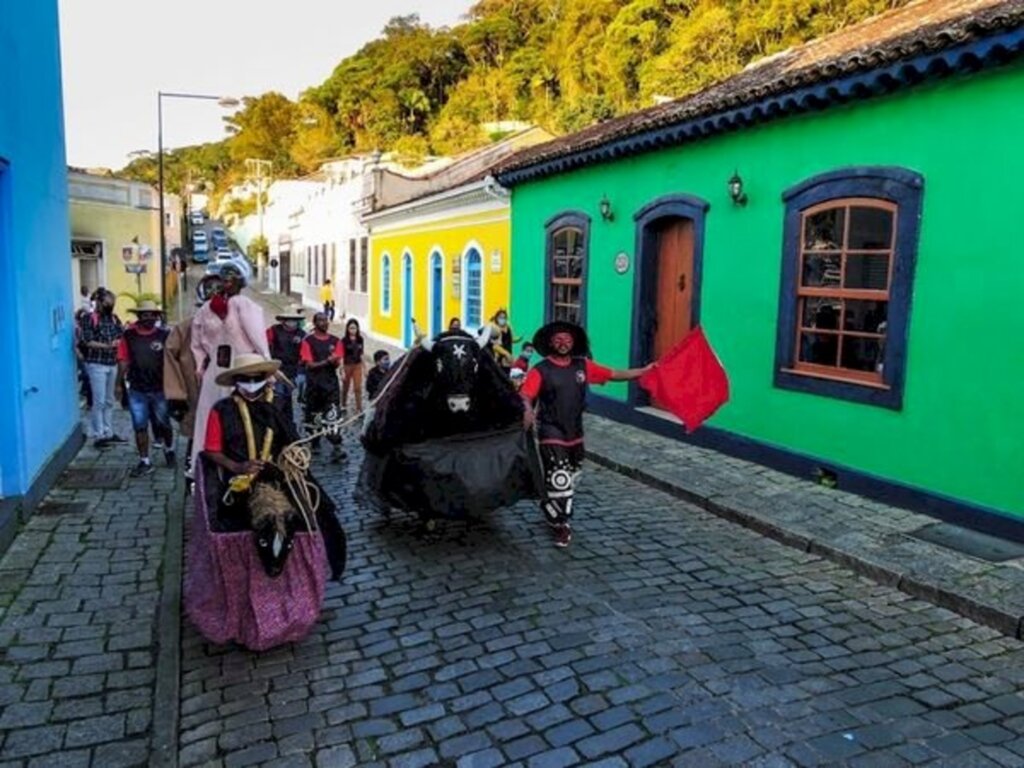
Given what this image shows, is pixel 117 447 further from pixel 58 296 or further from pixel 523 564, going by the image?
pixel 523 564

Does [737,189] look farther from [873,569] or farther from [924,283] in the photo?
[873,569]

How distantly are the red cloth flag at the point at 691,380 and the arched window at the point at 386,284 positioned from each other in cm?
1744

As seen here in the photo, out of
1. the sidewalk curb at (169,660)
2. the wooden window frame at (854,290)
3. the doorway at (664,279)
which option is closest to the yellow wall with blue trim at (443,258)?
the doorway at (664,279)

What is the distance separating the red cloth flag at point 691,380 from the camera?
258 inches

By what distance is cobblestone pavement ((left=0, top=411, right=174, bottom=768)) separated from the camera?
3.56 metres

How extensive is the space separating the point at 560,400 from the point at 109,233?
18822 mm

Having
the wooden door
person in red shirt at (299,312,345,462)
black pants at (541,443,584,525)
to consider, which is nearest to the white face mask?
black pants at (541,443,584,525)

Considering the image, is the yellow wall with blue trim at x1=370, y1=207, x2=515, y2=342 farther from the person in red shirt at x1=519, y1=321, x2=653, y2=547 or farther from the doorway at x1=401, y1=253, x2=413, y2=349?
the person in red shirt at x1=519, y1=321, x2=653, y2=547

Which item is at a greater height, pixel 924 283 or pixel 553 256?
pixel 553 256

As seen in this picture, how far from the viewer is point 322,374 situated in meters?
9.25

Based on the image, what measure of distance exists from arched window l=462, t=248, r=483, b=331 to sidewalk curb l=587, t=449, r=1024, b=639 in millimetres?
9266

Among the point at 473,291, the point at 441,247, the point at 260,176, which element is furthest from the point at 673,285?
the point at 260,176

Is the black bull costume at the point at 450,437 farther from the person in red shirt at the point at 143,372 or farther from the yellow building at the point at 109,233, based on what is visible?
the yellow building at the point at 109,233

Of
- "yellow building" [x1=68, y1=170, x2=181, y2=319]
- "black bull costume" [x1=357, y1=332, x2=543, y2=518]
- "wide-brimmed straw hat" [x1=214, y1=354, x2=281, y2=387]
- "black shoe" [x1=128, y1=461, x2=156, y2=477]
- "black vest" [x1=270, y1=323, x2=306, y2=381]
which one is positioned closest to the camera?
"wide-brimmed straw hat" [x1=214, y1=354, x2=281, y2=387]
